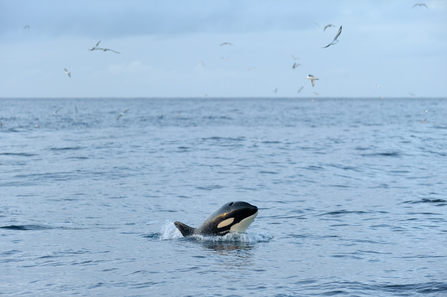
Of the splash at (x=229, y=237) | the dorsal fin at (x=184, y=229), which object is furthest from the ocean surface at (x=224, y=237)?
the dorsal fin at (x=184, y=229)

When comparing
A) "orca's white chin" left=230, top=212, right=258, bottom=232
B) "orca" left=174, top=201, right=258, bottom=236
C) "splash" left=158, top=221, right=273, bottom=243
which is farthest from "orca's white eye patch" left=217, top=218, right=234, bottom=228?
"splash" left=158, top=221, right=273, bottom=243

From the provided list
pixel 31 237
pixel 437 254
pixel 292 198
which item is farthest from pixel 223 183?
pixel 437 254

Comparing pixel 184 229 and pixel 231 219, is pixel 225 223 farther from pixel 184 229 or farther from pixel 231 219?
pixel 184 229

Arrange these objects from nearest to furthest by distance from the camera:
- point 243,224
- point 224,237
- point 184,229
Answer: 1. point 243,224
2. point 224,237
3. point 184,229

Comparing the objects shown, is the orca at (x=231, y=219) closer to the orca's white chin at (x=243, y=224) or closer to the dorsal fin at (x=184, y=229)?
the orca's white chin at (x=243, y=224)

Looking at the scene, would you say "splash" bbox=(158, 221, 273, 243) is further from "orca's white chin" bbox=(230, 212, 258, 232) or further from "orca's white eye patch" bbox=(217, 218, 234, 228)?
"orca's white eye patch" bbox=(217, 218, 234, 228)

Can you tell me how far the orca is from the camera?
10898 millimetres

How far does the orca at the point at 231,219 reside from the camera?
1090cm

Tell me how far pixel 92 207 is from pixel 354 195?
922cm

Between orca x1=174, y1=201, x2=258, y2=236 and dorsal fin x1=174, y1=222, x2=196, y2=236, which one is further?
dorsal fin x1=174, y1=222, x2=196, y2=236

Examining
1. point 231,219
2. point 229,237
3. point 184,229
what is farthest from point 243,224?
point 184,229

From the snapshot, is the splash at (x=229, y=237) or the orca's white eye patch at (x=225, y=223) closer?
the orca's white eye patch at (x=225, y=223)

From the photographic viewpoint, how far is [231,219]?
10945 mm

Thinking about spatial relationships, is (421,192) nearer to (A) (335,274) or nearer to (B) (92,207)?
(A) (335,274)
